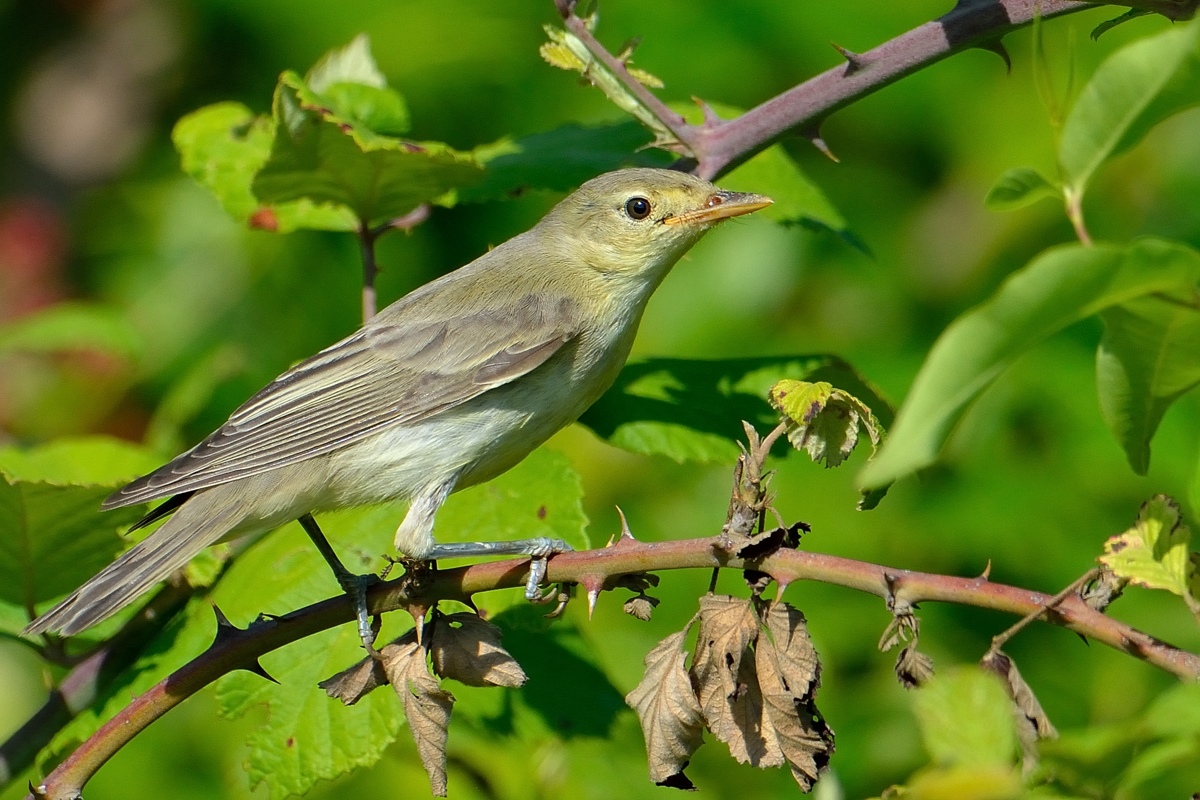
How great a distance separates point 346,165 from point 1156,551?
194 cm

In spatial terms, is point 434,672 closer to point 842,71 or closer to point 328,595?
point 328,595

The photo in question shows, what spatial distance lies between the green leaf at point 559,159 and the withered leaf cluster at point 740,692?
1567mm

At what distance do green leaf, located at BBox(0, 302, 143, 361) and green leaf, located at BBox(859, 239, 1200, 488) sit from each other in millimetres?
3240

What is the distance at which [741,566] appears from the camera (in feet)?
5.60

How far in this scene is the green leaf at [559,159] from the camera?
3178 millimetres

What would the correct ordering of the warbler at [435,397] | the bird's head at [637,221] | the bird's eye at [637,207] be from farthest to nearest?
1. the bird's eye at [637,207]
2. the bird's head at [637,221]
3. the warbler at [435,397]

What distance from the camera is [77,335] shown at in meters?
3.92

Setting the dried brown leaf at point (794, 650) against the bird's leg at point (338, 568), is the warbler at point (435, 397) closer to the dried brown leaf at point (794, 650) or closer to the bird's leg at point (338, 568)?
the bird's leg at point (338, 568)

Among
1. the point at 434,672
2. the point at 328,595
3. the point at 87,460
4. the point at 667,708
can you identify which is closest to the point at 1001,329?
the point at 667,708

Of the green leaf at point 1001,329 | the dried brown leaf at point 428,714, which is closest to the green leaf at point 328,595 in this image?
the dried brown leaf at point 428,714

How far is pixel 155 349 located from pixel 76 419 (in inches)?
28.0

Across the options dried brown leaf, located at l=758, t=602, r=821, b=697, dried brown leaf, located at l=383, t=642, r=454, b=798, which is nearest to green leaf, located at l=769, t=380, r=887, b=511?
dried brown leaf, located at l=758, t=602, r=821, b=697

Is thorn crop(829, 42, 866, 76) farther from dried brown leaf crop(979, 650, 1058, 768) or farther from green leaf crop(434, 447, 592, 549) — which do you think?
dried brown leaf crop(979, 650, 1058, 768)

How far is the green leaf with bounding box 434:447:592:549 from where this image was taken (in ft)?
9.01
